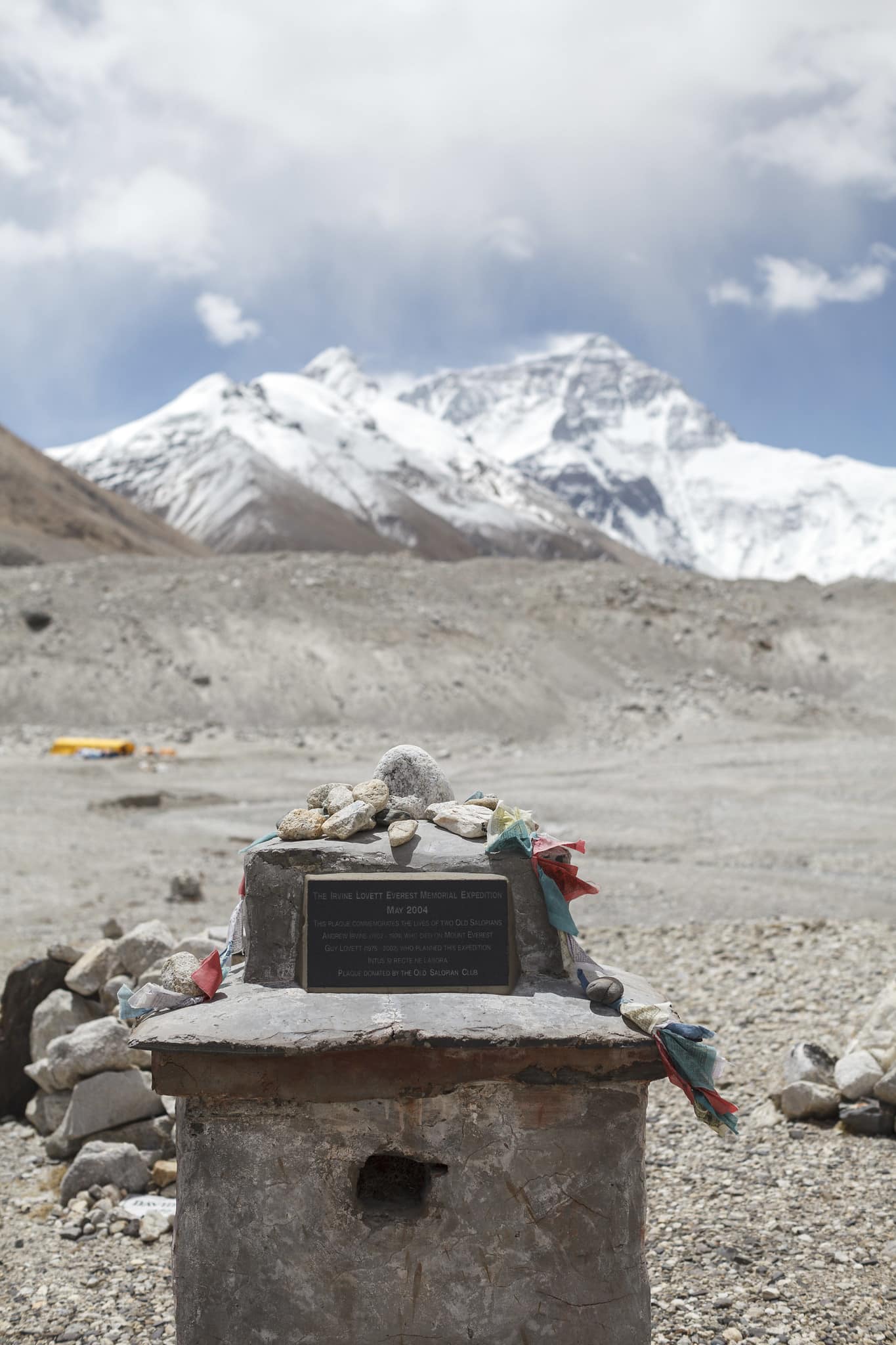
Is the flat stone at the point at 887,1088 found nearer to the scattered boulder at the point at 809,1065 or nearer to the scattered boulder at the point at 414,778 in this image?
the scattered boulder at the point at 809,1065

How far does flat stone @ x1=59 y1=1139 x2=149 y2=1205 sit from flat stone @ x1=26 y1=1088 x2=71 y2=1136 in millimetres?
714

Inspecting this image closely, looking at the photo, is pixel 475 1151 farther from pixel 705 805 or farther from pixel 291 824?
pixel 705 805

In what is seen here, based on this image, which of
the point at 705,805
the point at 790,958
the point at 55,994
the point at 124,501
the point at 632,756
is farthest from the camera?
the point at 124,501

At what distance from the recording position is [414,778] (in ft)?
15.7

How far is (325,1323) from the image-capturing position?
3.72 m

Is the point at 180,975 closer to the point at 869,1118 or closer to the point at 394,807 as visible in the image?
the point at 394,807

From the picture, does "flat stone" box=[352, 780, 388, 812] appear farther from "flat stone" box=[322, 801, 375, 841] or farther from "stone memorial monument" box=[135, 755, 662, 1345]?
"stone memorial monument" box=[135, 755, 662, 1345]

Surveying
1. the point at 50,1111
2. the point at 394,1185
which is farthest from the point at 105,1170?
the point at 394,1185

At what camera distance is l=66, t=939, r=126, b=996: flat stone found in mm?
7012

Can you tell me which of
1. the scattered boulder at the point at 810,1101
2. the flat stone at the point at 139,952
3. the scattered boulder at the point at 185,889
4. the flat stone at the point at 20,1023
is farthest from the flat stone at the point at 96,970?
the scattered boulder at the point at 185,889

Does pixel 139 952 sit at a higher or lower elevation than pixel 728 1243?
higher

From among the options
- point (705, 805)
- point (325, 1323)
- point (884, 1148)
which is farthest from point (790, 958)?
point (705, 805)

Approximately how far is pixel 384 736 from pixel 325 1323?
82.9 ft

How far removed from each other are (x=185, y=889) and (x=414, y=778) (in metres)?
8.70
